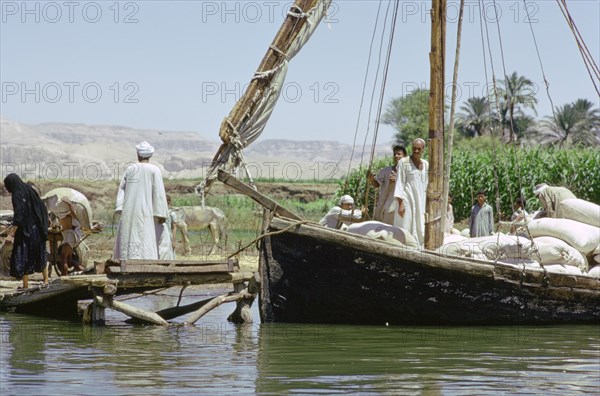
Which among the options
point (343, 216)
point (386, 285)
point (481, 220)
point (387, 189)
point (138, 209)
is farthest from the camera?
point (481, 220)

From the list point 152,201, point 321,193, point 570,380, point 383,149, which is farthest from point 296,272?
point 383,149

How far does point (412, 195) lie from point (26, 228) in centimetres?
433

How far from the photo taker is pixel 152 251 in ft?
40.4

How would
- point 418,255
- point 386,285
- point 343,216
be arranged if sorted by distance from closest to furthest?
point 418,255, point 386,285, point 343,216

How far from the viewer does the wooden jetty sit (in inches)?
449

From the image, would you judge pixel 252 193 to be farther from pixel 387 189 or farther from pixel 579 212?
pixel 579 212

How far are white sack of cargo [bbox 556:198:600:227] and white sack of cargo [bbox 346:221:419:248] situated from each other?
212cm

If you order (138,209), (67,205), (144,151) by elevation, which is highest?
(144,151)

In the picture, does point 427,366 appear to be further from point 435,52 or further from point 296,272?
point 435,52

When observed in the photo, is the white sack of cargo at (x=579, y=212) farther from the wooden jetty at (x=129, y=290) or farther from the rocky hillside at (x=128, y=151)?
the rocky hillside at (x=128, y=151)

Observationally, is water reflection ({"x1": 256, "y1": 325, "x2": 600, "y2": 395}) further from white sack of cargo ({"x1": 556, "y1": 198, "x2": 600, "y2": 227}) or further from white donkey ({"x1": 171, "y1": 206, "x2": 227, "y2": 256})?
white donkey ({"x1": 171, "y1": 206, "x2": 227, "y2": 256})

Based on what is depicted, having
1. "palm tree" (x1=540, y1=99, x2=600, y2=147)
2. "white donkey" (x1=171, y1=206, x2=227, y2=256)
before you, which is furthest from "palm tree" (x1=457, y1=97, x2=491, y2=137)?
"white donkey" (x1=171, y1=206, x2=227, y2=256)

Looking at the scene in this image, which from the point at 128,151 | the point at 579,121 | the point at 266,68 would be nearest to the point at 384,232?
the point at 266,68

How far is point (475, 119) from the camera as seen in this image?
8269cm
